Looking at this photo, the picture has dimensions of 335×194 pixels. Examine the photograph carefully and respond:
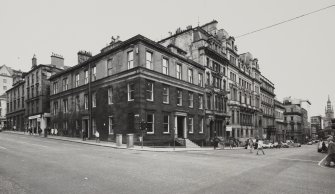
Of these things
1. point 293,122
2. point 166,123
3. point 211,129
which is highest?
point 166,123

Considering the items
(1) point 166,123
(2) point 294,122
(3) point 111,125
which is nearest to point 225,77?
(1) point 166,123

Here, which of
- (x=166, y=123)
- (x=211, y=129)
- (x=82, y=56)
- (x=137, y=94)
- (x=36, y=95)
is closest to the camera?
(x=137, y=94)

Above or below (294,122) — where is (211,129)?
above

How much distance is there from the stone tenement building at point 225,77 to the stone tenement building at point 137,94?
9.18 ft

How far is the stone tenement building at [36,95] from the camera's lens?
47375 millimetres

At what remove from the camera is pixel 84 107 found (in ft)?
118

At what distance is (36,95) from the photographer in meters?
49.2

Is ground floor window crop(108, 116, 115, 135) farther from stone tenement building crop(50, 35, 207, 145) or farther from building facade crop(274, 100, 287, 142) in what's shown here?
building facade crop(274, 100, 287, 142)

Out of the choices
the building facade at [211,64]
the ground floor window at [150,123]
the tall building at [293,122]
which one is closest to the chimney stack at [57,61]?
the building facade at [211,64]

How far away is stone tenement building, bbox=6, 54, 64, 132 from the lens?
1865 inches

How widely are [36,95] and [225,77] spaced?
34687 millimetres

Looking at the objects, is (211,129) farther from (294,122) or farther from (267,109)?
(294,122)

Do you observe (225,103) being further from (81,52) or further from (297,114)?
(297,114)

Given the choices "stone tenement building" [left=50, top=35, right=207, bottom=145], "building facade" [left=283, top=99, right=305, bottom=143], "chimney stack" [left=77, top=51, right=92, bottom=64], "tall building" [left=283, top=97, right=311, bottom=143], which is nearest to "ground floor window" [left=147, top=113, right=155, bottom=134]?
"stone tenement building" [left=50, top=35, right=207, bottom=145]
